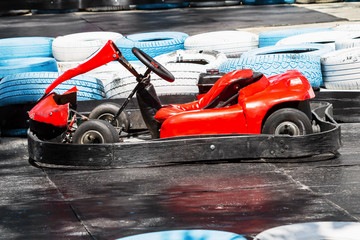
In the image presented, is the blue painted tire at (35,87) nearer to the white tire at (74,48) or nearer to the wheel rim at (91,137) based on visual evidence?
the wheel rim at (91,137)

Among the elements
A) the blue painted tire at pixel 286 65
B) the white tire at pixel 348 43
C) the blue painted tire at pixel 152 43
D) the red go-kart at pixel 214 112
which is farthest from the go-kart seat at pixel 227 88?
the blue painted tire at pixel 152 43

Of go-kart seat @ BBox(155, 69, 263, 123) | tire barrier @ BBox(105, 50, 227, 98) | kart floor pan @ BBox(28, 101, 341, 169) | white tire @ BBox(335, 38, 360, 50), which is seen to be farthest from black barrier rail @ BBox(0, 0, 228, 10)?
kart floor pan @ BBox(28, 101, 341, 169)

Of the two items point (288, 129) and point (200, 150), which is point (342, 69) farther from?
point (200, 150)

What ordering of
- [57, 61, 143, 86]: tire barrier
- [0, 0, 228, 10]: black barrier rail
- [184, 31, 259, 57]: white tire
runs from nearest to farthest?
1. [57, 61, 143, 86]: tire barrier
2. [184, 31, 259, 57]: white tire
3. [0, 0, 228, 10]: black barrier rail

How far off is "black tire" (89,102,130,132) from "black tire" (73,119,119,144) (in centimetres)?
47

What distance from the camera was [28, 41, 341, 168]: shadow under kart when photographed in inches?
162

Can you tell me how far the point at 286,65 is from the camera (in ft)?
16.9

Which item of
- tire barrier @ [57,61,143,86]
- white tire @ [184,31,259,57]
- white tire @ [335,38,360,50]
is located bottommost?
tire barrier @ [57,61,143,86]

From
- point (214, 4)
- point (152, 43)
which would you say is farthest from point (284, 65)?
point (214, 4)

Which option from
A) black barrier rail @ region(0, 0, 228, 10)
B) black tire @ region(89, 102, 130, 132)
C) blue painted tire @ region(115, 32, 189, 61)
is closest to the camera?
black tire @ region(89, 102, 130, 132)

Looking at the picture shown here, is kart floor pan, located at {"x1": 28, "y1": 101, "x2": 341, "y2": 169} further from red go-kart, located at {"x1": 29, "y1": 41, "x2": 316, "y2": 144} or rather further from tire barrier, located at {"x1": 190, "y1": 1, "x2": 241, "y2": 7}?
tire barrier, located at {"x1": 190, "y1": 1, "x2": 241, "y2": 7}

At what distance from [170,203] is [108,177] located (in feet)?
2.20

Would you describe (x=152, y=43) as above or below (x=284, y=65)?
below

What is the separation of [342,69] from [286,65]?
0.44 meters
